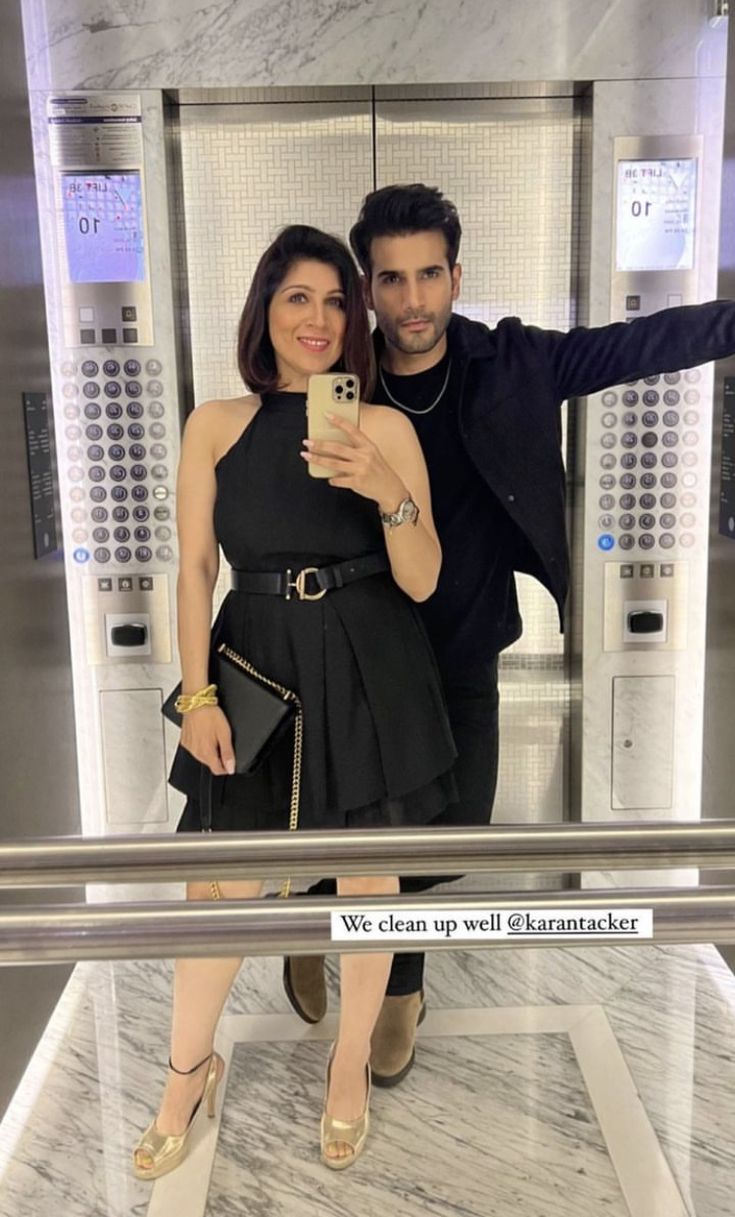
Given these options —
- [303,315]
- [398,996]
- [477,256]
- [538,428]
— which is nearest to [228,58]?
[477,256]

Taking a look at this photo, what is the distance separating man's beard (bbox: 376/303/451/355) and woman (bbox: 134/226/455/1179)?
0.12 meters

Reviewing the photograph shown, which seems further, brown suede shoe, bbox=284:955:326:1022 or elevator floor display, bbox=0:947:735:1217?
brown suede shoe, bbox=284:955:326:1022

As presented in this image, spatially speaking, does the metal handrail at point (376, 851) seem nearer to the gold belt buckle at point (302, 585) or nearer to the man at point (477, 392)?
the gold belt buckle at point (302, 585)

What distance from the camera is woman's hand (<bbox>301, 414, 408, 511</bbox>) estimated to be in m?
1.30

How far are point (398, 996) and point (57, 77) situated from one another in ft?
6.02

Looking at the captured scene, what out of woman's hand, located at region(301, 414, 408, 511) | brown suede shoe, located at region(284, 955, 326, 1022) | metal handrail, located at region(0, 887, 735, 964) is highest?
woman's hand, located at region(301, 414, 408, 511)

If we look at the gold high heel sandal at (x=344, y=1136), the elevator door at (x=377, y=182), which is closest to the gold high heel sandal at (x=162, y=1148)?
the gold high heel sandal at (x=344, y=1136)

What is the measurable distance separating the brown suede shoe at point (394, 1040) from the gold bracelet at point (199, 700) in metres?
0.74

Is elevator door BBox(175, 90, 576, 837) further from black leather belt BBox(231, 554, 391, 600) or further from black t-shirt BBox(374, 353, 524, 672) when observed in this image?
black leather belt BBox(231, 554, 391, 600)

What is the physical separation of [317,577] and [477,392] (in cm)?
41

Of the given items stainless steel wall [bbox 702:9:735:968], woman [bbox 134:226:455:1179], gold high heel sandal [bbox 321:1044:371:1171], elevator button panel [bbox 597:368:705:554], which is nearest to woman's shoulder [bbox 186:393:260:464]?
woman [bbox 134:226:455:1179]

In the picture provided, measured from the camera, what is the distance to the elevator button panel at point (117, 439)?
78.8 inches

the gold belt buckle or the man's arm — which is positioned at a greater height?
the man's arm

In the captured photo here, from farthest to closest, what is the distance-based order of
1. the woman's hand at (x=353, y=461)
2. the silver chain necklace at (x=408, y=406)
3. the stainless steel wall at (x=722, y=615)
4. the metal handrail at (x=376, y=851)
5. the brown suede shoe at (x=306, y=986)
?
1. the brown suede shoe at (x=306, y=986)
2. the stainless steel wall at (x=722, y=615)
3. the silver chain necklace at (x=408, y=406)
4. the woman's hand at (x=353, y=461)
5. the metal handrail at (x=376, y=851)
